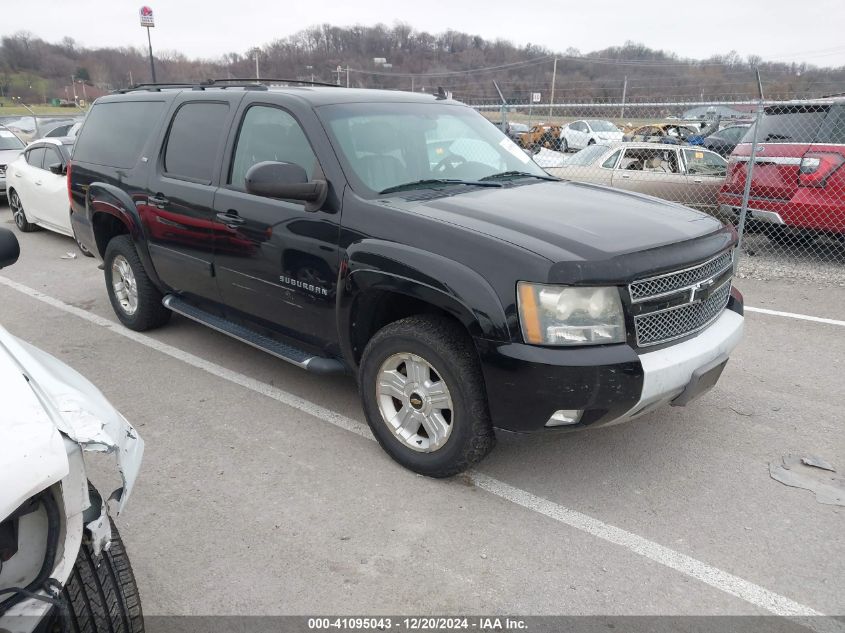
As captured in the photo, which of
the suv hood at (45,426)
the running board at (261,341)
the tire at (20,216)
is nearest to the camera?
the suv hood at (45,426)

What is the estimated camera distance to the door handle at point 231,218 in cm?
402

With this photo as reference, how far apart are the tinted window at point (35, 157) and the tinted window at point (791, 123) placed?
9.45 metres

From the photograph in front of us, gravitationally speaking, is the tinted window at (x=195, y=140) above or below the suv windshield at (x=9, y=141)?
above

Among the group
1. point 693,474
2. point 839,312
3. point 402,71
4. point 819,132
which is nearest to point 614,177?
point 819,132

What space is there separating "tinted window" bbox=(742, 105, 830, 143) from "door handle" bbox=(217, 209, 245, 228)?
6.07 metres

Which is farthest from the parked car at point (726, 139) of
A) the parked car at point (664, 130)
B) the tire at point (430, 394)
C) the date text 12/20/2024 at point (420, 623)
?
the date text 12/20/2024 at point (420, 623)

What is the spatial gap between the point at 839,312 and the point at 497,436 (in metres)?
4.65

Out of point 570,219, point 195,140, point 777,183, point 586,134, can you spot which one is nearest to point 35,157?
point 195,140

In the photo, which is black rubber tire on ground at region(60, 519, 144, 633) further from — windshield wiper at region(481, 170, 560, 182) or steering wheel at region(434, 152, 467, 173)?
windshield wiper at region(481, 170, 560, 182)

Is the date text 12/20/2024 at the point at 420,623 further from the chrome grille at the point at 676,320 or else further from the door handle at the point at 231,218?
the door handle at the point at 231,218

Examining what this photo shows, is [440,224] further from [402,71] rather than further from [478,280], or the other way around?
[402,71]

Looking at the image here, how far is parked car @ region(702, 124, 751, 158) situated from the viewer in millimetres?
15428

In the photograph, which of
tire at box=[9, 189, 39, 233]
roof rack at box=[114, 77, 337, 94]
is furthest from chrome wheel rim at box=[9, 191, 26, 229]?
roof rack at box=[114, 77, 337, 94]

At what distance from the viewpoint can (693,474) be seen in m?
3.46
